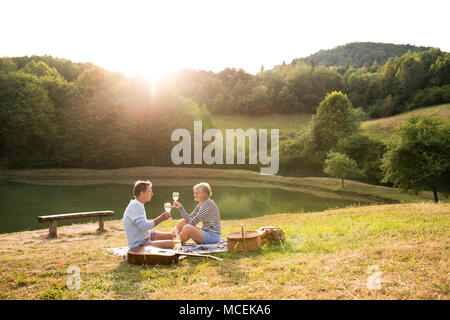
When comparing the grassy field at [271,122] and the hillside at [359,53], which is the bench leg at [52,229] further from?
the hillside at [359,53]

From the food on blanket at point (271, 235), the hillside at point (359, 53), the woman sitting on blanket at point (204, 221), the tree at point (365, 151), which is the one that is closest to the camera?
the woman sitting on blanket at point (204, 221)

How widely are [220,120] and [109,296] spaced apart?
74778mm

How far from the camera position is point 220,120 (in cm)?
7888

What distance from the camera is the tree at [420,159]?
23328 mm

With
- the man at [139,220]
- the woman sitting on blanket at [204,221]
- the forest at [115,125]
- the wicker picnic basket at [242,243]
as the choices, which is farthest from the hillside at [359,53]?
the man at [139,220]

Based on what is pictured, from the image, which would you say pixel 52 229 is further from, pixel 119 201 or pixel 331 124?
pixel 331 124

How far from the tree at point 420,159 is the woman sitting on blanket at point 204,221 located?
66.0ft

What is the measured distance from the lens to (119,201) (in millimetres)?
26734

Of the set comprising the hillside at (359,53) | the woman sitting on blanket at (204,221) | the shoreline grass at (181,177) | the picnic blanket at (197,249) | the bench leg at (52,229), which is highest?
the hillside at (359,53)

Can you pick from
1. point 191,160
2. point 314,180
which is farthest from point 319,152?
point 191,160

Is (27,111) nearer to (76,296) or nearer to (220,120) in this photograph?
(220,120)

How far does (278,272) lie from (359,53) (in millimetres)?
153348

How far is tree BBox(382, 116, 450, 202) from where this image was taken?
23328mm

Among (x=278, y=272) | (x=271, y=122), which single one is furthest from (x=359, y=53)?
(x=278, y=272)
